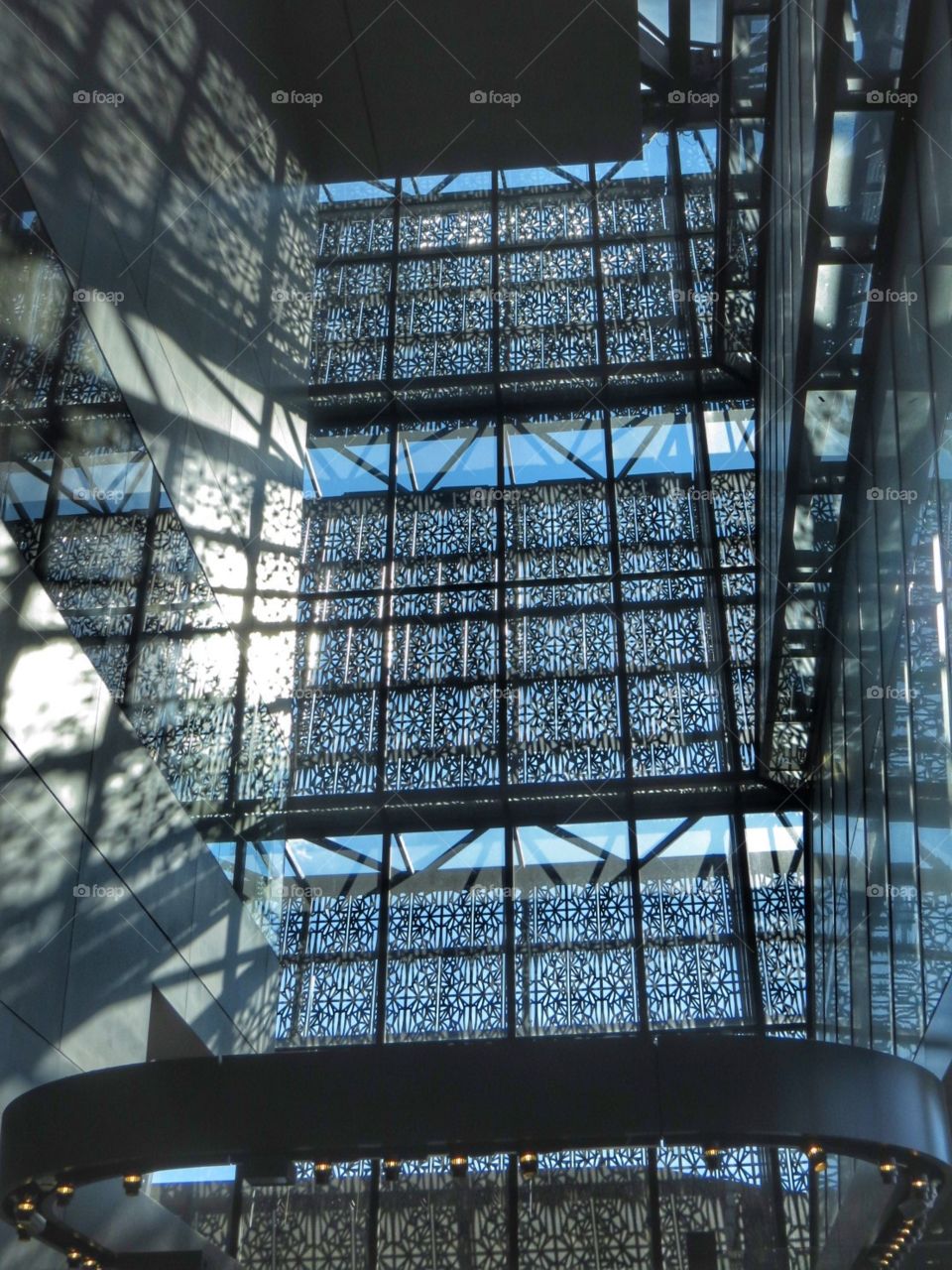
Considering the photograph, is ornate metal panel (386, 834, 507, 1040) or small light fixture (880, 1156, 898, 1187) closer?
small light fixture (880, 1156, 898, 1187)

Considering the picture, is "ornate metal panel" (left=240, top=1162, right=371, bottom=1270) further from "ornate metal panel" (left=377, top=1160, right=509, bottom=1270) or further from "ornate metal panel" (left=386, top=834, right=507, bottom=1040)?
"ornate metal panel" (left=386, top=834, right=507, bottom=1040)

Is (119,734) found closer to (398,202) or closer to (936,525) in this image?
(936,525)

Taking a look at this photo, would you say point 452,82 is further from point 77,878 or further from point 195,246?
point 77,878

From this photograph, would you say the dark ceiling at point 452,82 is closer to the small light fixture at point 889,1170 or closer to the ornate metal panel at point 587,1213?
the ornate metal panel at point 587,1213

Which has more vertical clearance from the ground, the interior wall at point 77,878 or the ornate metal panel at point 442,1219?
the interior wall at point 77,878

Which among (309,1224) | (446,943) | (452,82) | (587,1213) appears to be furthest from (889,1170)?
(452,82)

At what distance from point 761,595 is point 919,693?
8.15 metres

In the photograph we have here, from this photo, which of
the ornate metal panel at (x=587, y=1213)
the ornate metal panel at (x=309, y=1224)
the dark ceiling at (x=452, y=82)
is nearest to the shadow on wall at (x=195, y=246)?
the dark ceiling at (x=452, y=82)

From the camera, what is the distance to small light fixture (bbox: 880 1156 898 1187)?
9.93 meters

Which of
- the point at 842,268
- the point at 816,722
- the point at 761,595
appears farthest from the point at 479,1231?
the point at 842,268

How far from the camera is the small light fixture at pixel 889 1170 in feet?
32.6

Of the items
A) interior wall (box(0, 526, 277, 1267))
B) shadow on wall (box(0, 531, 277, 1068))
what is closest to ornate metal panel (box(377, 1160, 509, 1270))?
shadow on wall (box(0, 531, 277, 1068))

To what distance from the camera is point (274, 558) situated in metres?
20.1

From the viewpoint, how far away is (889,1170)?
10.1 meters
